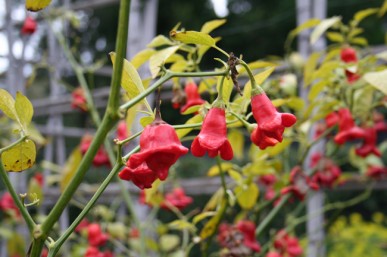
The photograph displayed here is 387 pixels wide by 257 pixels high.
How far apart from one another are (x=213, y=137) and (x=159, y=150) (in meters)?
0.08

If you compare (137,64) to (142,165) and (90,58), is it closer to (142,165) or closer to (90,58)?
(142,165)

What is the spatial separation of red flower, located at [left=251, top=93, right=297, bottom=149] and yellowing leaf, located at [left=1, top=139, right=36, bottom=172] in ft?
0.76

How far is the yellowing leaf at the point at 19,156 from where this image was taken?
602mm

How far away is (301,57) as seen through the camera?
1.74m

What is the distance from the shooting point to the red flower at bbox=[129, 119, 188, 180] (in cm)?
52

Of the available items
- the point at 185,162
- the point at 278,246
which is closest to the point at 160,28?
the point at 185,162

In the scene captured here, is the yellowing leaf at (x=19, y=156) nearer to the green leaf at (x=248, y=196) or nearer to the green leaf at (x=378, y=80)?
the green leaf at (x=378, y=80)

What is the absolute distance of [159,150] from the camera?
517 millimetres

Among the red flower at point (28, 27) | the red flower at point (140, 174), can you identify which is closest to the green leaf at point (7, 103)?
the red flower at point (140, 174)

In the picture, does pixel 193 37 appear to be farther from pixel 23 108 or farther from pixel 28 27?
pixel 28 27

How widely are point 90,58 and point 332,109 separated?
6.38m

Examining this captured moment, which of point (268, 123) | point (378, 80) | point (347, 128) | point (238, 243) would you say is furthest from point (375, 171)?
point (268, 123)

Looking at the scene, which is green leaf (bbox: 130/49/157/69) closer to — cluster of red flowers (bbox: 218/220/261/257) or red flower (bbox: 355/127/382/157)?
cluster of red flowers (bbox: 218/220/261/257)

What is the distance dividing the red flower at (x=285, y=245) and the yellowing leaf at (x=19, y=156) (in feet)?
3.00
